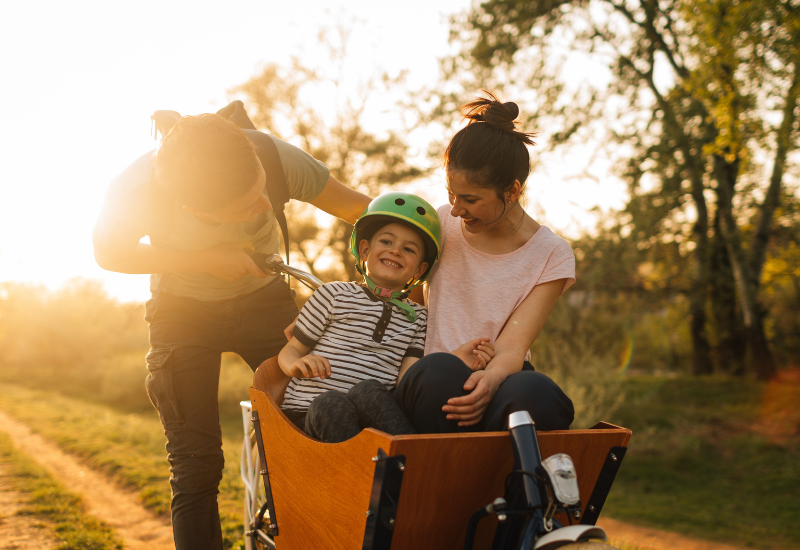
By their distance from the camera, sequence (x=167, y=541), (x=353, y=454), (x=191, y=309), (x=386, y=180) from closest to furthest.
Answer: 1. (x=353, y=454)
2. (x=191, y=309)
3. (x=167, y=541)
4. (x=386, y=180)

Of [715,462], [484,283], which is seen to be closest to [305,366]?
[484,283]

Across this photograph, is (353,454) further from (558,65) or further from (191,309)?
(558,65)

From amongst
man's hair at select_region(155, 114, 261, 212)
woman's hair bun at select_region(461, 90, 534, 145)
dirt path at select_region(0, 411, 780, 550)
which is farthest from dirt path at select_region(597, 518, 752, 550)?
man's hair at select_region(155, 114, 261, 212)

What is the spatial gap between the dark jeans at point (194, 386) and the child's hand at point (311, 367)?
2.23 feet

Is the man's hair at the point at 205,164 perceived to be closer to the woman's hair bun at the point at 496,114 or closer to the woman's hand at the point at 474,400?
the woman's hair bun at the point at 496,114

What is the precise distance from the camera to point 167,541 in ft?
13.0

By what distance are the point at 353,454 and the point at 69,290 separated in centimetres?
1591

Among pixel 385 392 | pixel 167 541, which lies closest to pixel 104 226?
pixel 385 392

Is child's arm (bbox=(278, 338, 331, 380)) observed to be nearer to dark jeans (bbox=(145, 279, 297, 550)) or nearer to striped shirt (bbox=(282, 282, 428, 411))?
striped shirt (bbox=(282, 282, 428, 411))

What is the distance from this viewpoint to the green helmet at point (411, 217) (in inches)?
90.7

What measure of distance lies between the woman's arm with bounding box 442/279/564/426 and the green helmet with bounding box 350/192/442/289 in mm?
467

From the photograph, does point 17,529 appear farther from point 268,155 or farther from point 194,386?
point 268,155

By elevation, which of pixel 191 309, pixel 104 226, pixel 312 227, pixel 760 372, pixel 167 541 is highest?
pixel 312 227

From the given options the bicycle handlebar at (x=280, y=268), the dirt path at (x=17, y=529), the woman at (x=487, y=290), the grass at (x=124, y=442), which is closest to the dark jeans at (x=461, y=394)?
the woman at (x=487, y=290)
